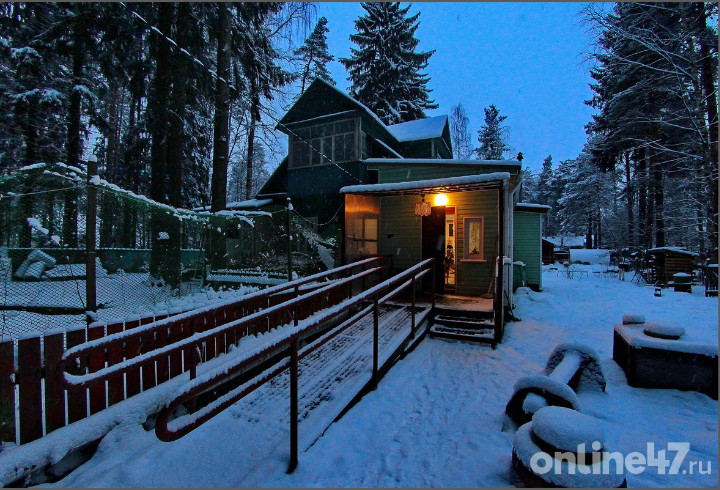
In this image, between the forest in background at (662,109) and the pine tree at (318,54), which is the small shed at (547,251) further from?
the pine tree at (318,54)

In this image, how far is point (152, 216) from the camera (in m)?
8.38

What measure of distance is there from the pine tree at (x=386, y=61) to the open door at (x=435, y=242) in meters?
15.5

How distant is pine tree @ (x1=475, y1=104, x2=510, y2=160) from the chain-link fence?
26.0 meters

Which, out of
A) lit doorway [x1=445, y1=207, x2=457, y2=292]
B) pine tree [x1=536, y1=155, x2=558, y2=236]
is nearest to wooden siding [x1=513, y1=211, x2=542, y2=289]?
lit doorway [x1=445, y1=207, x2=457, y2=292]

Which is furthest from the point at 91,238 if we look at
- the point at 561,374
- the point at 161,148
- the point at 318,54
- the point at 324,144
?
the point at 318,54

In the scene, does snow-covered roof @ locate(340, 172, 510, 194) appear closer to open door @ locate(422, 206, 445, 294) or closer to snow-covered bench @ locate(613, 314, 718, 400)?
open door @ locate(422, 206, 445, 294)

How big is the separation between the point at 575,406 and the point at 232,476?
2679 mm

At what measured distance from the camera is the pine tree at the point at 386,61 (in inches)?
862

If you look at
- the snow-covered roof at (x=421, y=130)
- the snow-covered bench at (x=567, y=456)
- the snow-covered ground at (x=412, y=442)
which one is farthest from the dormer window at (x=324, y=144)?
the snow-covered bench at (x=567, y=456)

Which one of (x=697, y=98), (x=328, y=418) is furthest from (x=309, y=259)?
(x=697, y=98)

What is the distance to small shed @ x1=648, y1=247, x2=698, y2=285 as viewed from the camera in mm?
12359

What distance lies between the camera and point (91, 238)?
3.81 metres

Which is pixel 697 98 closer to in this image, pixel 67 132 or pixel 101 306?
pixel 101 306

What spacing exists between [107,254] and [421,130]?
13895 millimetres
